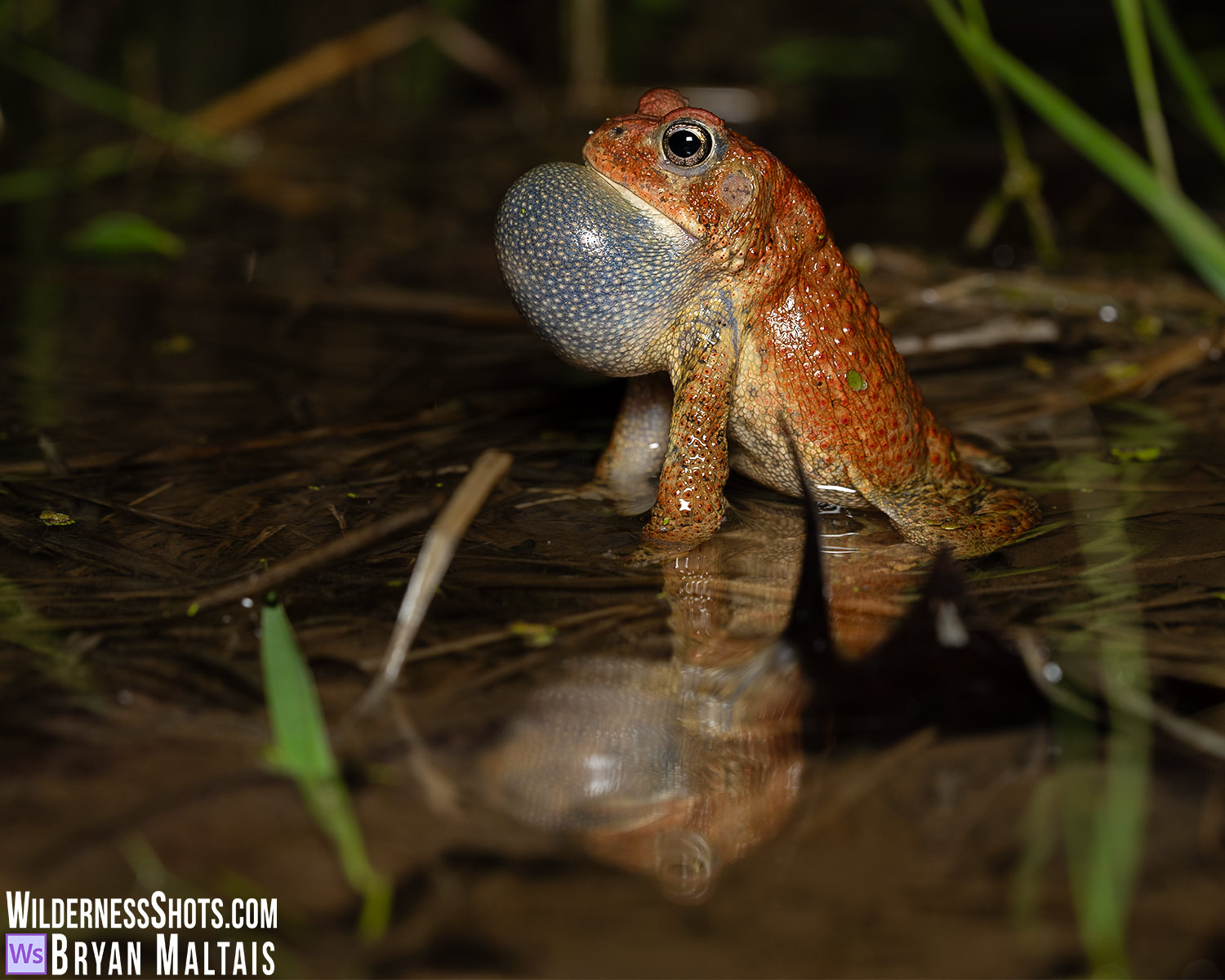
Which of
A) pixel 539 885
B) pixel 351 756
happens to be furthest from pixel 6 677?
pixel 539 885

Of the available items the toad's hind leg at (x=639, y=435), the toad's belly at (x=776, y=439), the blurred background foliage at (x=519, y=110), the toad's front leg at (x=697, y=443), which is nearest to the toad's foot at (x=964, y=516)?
the toad's belly at (x=776, y=439)

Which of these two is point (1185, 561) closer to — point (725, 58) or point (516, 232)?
point (516, 232)

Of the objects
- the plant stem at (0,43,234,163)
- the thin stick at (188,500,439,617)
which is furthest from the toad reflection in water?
the plant stem at (0,43,234,163)

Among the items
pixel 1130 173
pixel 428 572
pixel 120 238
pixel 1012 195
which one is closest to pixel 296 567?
pixel 428 572

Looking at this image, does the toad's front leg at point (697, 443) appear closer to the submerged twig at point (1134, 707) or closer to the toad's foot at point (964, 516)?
the toad's foot at point (964, 516)

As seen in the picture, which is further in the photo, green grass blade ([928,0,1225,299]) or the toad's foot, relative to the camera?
the toad's foot

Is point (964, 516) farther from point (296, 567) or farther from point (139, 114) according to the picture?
point (139, 114)

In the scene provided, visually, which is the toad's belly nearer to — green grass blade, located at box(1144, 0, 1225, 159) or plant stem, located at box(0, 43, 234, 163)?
green grass blade, located at box(1144, 0, 1225, 159)
